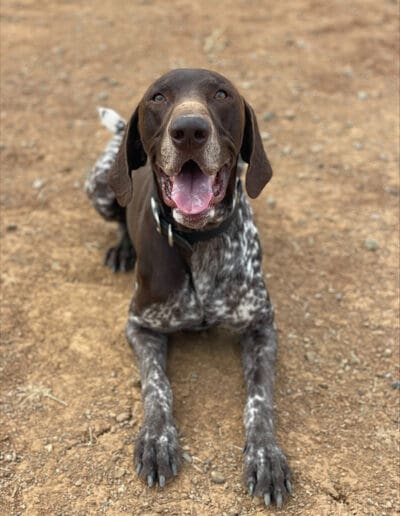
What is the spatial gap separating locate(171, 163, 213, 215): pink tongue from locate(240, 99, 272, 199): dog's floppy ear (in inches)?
13.5

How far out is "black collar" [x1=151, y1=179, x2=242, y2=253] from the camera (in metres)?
3.62

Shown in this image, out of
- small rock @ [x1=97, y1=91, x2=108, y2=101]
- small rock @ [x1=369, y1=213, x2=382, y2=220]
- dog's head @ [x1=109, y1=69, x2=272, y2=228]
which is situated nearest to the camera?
dog's head @ [x1=109, y1=69, x2=272, y2=228]

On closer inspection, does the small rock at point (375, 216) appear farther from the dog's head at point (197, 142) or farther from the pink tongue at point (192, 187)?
the pink tongue at point (192, 187)

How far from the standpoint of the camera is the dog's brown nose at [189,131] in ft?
9.84

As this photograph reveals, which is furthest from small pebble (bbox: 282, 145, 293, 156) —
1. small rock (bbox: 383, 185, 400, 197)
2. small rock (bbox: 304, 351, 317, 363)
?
small rock (bbox: 304, 351, 317, 363)

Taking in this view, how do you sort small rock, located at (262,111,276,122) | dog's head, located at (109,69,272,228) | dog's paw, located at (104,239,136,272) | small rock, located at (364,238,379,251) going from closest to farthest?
dog's head, located at (109,69,272,228) < dog's paw, located at (104,239,136,272) < small rock, located at (364,238,379,251) < small rock, located at (262,111,276,122)

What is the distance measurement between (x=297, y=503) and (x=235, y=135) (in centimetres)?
183

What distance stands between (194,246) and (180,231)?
125mm

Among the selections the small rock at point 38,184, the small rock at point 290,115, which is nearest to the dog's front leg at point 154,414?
the small rock at point 38,184

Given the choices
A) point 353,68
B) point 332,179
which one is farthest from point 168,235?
point 353,68

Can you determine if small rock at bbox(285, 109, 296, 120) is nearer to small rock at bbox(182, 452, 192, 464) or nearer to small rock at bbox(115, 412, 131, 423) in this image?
small rock at bbox(115, 412, 131, 423)

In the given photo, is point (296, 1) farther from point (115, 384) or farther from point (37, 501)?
point (37, 501)

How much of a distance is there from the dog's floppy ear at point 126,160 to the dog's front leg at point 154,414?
877 millimetres

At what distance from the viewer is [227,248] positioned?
3.80 meters
